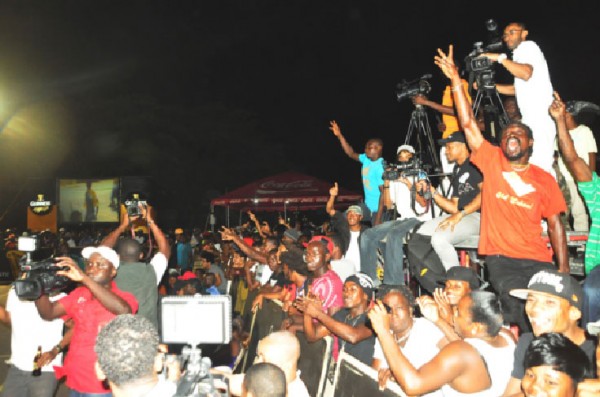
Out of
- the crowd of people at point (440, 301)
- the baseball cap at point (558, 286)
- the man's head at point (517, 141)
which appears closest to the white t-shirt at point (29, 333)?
the crowd of people at point (440, 301)

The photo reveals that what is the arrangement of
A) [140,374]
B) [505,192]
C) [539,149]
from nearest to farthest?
[140,374] → [505,192] → [539,149]

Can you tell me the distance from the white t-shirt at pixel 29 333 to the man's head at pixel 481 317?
3960mm

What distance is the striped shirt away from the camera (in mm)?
4707

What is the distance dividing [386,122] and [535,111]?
3102cm

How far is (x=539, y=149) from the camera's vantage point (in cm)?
577

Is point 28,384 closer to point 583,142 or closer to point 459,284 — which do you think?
point 459,284

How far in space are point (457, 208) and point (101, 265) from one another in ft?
11.7

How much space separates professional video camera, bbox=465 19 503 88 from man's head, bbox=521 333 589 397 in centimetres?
336

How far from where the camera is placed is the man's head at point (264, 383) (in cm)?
315

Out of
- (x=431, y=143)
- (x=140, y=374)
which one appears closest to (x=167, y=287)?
(x=431, y=143)

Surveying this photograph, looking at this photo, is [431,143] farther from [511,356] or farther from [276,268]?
[511,356]

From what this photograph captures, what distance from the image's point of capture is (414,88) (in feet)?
23.6

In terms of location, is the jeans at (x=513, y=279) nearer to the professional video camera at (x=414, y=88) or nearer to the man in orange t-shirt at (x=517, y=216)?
the man in orange t-shirt at (x=517, y=216)

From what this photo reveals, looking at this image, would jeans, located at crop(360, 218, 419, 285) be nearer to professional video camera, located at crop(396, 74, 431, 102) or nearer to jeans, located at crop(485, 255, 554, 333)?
professional video camera, located at crop(396, 74, 431, 102)
